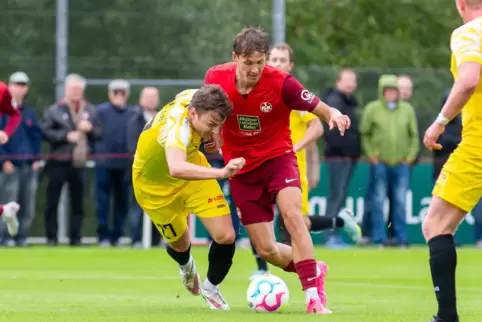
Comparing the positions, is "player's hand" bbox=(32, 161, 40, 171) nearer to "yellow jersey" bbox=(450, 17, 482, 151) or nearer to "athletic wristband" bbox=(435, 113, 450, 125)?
"yellow jersey" bbox=(450, 17, 482, 151)

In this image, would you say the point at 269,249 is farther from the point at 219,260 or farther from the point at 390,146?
the point at 390,146

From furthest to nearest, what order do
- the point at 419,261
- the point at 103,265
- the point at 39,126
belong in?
the point at 39,126 → the point at 419,261 → the point at 103,265

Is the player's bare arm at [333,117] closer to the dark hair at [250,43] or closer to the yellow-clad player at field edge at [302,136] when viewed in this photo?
the dark hair at [250,43]

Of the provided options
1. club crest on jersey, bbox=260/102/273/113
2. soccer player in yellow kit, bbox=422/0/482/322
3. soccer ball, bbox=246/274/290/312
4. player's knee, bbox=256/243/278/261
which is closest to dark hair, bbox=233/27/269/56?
club crest on jersey, bbox=260/102/273/113

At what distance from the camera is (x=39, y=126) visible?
19844 mm

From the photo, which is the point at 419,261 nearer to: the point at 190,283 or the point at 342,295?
the point at 342,295

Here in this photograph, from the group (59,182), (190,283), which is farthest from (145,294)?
(59,182)

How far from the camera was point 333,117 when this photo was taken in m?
10.0

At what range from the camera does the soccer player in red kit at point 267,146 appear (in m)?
10.1

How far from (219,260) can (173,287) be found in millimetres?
2564

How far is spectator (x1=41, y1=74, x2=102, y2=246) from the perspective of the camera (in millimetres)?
19656

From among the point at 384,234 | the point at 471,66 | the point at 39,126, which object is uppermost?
the point at 471,66

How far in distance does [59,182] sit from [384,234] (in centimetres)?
498

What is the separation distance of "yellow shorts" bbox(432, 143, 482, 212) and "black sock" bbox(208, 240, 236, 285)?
266 cm
